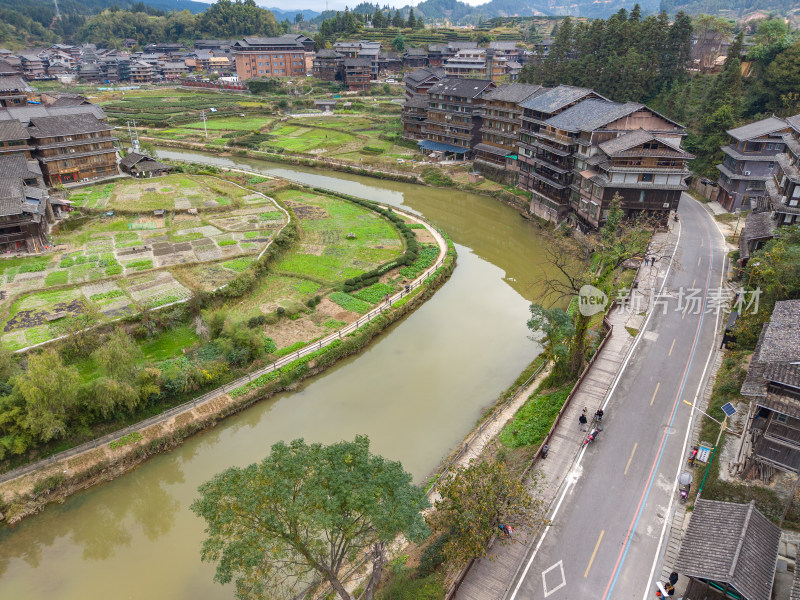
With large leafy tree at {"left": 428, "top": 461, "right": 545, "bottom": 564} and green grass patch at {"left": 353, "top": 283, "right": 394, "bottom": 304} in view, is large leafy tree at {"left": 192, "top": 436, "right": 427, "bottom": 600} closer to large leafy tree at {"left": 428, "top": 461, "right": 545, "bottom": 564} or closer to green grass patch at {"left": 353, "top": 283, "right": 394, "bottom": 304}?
large leafy tree at {"left": 428, "top": 461, "right": 545, "bottom": 564}

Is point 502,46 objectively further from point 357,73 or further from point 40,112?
point 40,112

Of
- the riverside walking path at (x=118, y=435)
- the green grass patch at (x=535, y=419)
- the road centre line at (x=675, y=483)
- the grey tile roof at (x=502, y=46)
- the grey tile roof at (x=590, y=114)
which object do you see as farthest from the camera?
the grey tile roof at (x=502, y=46)

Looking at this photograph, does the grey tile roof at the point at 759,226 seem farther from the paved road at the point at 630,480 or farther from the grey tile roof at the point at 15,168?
the grey tile roof at the point at 15,168

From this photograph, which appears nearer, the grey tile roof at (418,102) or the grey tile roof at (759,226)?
the grey tile roof at (759,226)

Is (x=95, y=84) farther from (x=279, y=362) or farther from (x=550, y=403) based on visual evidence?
(x=550, y=403)

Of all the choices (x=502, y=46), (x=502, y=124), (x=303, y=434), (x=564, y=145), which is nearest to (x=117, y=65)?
(x=502, y=46)

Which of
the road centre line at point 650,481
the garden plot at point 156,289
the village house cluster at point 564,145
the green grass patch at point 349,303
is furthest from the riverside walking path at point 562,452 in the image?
the garden plot at point 156,289
